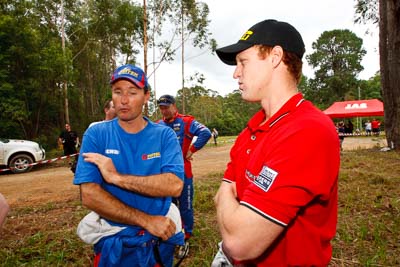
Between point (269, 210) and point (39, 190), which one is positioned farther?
point (39, 190)

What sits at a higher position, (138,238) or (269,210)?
(269,210)

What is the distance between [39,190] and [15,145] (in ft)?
16.0

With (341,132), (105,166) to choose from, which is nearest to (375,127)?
(341,132)

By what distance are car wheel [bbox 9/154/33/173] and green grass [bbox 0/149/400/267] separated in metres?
7.42

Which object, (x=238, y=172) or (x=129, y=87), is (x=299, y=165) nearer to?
(x=238, y=172)

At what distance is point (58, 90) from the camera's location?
21828mm

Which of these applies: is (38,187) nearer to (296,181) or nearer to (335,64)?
(296,181)

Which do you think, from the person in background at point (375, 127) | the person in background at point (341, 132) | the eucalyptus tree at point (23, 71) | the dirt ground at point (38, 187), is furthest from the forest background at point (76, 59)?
the person in background at point (375, 127)

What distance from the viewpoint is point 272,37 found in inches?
63.5

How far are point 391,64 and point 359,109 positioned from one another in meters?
14.6

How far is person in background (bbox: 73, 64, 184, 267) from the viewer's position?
2.19m

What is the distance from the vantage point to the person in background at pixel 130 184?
2.19 meters

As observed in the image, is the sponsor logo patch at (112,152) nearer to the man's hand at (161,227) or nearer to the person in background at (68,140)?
the man's hand at (161,227)

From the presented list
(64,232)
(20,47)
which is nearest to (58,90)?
(20,47)
